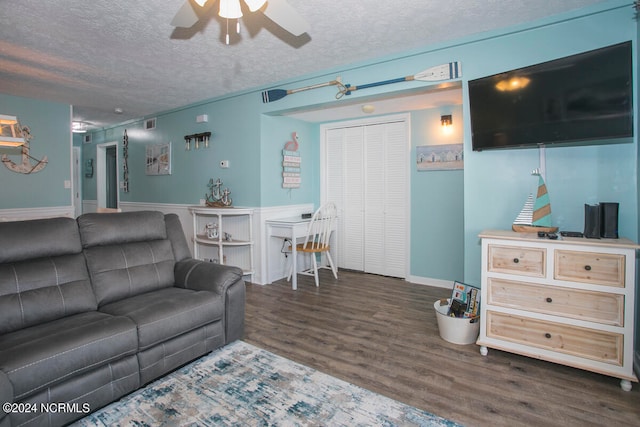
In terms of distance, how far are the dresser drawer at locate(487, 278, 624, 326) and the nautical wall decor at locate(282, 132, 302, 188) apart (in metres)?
2.82

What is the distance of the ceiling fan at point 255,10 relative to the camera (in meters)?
1.80

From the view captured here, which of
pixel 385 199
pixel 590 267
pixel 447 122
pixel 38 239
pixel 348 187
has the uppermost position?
pixel 447 122

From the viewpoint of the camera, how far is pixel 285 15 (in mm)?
1910

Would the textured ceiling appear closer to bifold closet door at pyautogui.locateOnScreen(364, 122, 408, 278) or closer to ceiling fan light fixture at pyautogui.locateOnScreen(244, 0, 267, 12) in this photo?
ceiling fan light fixture at pyautogui.locateOnScreen(244, 0, 267, 12)

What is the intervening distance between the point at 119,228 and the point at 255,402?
5.31 ft

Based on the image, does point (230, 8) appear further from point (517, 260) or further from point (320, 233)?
point (320, 233)

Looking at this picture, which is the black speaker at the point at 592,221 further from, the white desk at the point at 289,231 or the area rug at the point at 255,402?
the white desk at the point at 289,231

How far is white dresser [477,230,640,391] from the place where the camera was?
194cm

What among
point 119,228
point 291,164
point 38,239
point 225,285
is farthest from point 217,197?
point 38,239

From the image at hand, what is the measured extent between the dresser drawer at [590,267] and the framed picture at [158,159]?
196 inches

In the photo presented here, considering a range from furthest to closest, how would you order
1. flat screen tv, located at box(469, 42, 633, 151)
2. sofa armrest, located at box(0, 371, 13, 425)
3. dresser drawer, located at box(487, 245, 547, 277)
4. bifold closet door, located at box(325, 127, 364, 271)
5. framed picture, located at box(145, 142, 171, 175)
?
framed picture, located at box(145, 142, 171, 175)
bifold closet door, located at box(325, 127, 364, 271)
dresser drawer, located at box(487, 245, 547, 277)
flat screen tv, located at box(469, 42, 633, 151)
sofa armrest, located at box(0, 371, 13, 425)

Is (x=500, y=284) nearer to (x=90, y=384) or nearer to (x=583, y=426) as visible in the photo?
(x=583, y=426)

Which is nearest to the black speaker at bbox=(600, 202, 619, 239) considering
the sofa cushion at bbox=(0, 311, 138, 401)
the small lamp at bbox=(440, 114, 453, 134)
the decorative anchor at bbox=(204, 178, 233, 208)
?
the small lamp at bbox=(440, 114, 453, 134)

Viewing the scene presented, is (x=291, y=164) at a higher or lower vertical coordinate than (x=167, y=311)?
higher
